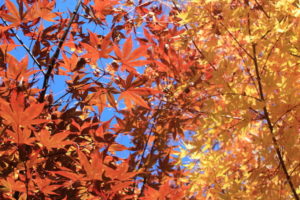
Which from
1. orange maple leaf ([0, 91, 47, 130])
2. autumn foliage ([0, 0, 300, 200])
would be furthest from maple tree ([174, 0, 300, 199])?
orange maple leaf ([0, 91, 47, 130])

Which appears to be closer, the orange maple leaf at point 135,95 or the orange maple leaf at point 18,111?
the orange maple leaf at point 18,111

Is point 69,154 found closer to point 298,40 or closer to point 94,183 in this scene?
point 94,183

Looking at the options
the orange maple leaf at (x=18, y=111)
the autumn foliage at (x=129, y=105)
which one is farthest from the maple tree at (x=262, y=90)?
the orange maple leaf at (x=18, y=111)

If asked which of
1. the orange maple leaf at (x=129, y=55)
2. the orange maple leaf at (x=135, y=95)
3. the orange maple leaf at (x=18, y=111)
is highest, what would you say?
the orange maple leaf at (x=129, y=55)

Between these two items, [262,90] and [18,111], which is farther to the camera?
[262,90]

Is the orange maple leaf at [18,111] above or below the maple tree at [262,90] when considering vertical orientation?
below

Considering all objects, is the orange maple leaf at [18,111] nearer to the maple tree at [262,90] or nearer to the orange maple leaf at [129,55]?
the orange maple leaf at [129,55]

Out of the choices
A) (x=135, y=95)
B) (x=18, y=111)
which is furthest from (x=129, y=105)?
(x=18, y=111)

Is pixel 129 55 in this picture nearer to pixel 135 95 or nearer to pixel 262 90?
pixel 135 95

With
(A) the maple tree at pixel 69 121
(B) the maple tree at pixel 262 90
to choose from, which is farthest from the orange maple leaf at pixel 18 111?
(B) the maple tree at pixel 262 90

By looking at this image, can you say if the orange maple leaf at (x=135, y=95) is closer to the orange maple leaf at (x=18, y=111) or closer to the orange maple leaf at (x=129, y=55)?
the orange maple leaf at (x=129, y=55)

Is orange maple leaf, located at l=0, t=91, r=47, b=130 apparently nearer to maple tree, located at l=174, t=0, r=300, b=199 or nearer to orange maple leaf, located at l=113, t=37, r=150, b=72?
orange maple leaf, located at l=113, t=37, r=150, b=72

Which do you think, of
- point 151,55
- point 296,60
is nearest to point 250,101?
point 296,60

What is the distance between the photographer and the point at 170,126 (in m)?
1.37
